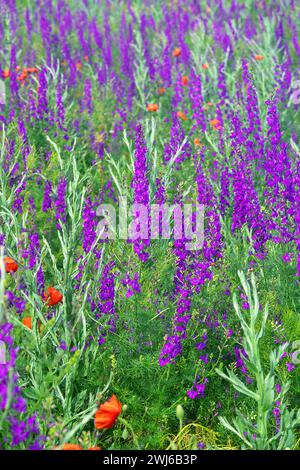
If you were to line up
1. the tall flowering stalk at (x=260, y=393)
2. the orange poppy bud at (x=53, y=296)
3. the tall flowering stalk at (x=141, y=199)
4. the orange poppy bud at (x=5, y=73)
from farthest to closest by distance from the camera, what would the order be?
the orange poppy bud at (x=5, y=73) < the tall flowering stalk at (x=141, y=199) < the orange poppy bud at (x=53, y=296) < the tall flowering stalk at (x=260, y=393)

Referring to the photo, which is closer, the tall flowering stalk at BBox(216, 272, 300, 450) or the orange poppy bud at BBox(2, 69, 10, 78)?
the tall flowering stalk at BBox(216, 272, 300, 450)

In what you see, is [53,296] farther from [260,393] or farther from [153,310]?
[260,393]

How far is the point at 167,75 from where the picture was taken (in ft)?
16.2

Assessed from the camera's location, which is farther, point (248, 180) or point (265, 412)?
point (248, 180)

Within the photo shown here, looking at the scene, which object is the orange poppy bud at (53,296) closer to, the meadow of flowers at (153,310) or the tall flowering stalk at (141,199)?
the meadow of flowers at (153,310)

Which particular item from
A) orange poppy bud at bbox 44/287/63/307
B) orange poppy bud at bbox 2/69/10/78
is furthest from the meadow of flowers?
orange poppy bud at bbox 2/69/10/78

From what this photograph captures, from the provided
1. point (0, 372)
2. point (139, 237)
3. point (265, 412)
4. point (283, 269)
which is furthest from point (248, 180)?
point (0, 372)

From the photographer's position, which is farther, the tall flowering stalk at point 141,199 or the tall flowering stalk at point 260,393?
the tall flowering stalk at point 141,199

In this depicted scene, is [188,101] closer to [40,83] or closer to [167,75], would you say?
[167,75]

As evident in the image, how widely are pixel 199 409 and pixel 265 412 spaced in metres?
0.51

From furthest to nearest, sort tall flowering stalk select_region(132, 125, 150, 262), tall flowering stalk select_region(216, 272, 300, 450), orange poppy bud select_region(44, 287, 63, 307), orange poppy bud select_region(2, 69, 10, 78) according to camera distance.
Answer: orange poppy bud select_region(2, 69, 10, 78)
tall flowering stalk select_region(132, 125, 150, 262)
orange poppy bud select_region(44, 287, 63, 307)
tall flowering stalk select_region(216, 272, 300, 450)

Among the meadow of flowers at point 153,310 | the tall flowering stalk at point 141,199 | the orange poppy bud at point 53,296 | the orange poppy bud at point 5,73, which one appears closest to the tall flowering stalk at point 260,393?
the meadow of flowers at point 153,310

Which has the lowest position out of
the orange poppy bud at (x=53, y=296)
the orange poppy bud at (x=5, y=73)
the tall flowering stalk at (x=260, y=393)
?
the tall flowering stalk at (x=260, y=393)

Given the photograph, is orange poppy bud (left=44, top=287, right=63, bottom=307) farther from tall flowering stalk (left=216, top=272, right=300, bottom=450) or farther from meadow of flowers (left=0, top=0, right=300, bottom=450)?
tall flowering stalk (left=216, top=272, right=300, bottom=450)
